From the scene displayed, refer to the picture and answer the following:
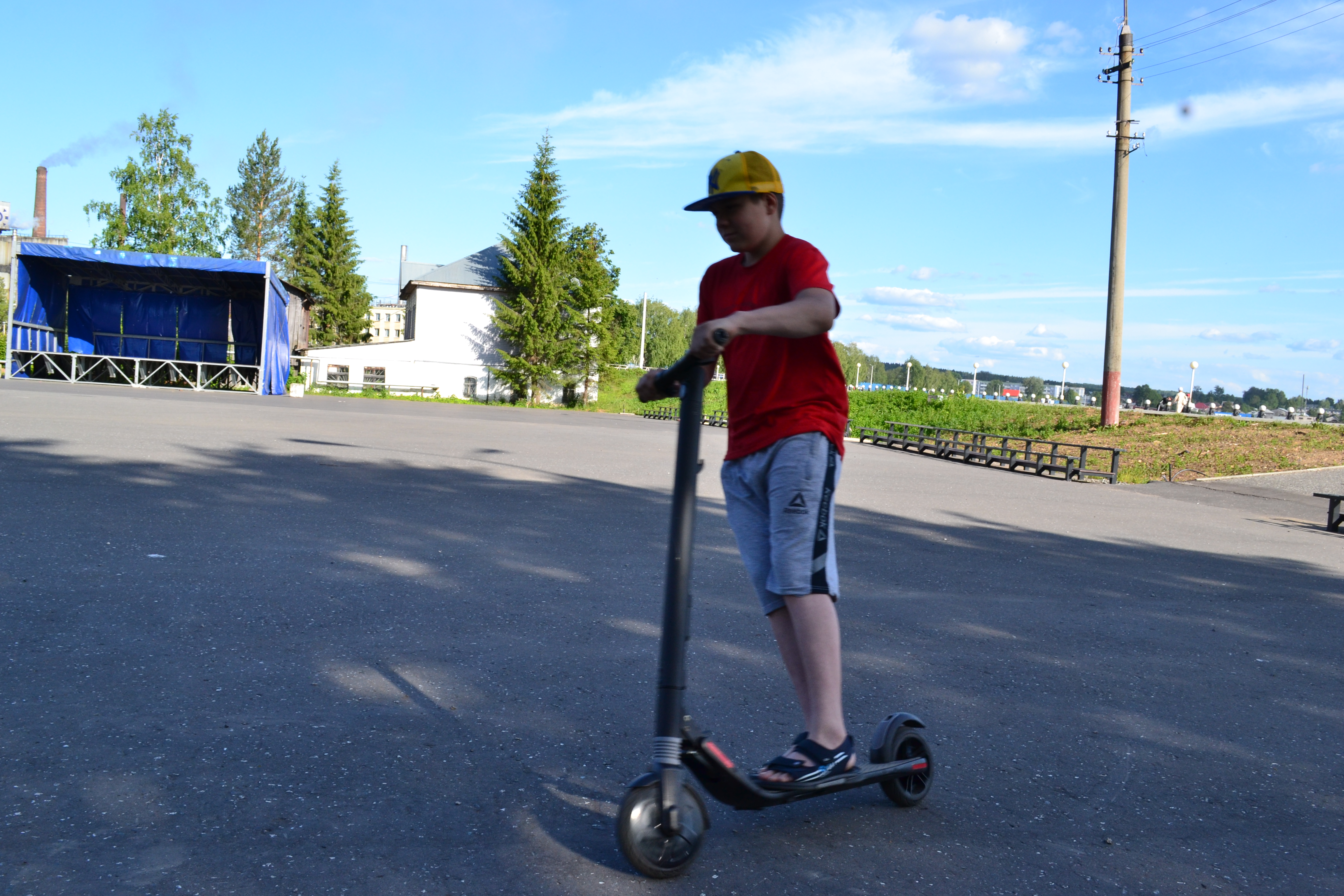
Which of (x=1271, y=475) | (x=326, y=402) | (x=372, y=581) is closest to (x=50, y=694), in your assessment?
(x=372, y=581)

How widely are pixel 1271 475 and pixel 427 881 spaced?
23931mm

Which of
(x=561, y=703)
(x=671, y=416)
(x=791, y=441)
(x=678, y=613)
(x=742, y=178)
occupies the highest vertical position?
(x=742, y=178)

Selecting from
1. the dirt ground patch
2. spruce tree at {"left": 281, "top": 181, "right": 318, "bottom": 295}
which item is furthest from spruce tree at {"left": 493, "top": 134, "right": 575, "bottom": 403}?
the dirt ground patch

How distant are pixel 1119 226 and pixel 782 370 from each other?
28113 millimetres

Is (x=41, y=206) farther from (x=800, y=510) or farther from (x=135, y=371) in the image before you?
(x=800, y=510)

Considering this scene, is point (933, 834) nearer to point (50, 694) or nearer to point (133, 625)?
point (50, 694)

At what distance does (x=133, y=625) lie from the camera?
14.4 feet

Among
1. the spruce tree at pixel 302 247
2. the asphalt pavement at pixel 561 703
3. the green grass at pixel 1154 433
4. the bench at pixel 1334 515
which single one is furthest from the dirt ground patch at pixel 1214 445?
the spruce tree at pixel 302 247

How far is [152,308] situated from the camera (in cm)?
4000

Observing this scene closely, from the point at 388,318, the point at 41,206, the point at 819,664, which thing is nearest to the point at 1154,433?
the point at 819,664

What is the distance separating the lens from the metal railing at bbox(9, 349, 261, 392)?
3619cm

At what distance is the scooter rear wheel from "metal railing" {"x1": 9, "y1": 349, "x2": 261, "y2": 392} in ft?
121

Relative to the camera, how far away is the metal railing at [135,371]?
119 ft

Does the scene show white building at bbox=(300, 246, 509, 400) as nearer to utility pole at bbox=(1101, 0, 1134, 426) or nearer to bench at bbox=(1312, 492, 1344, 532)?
utility pole at bbox=(1101, 0, 1134, 426)
